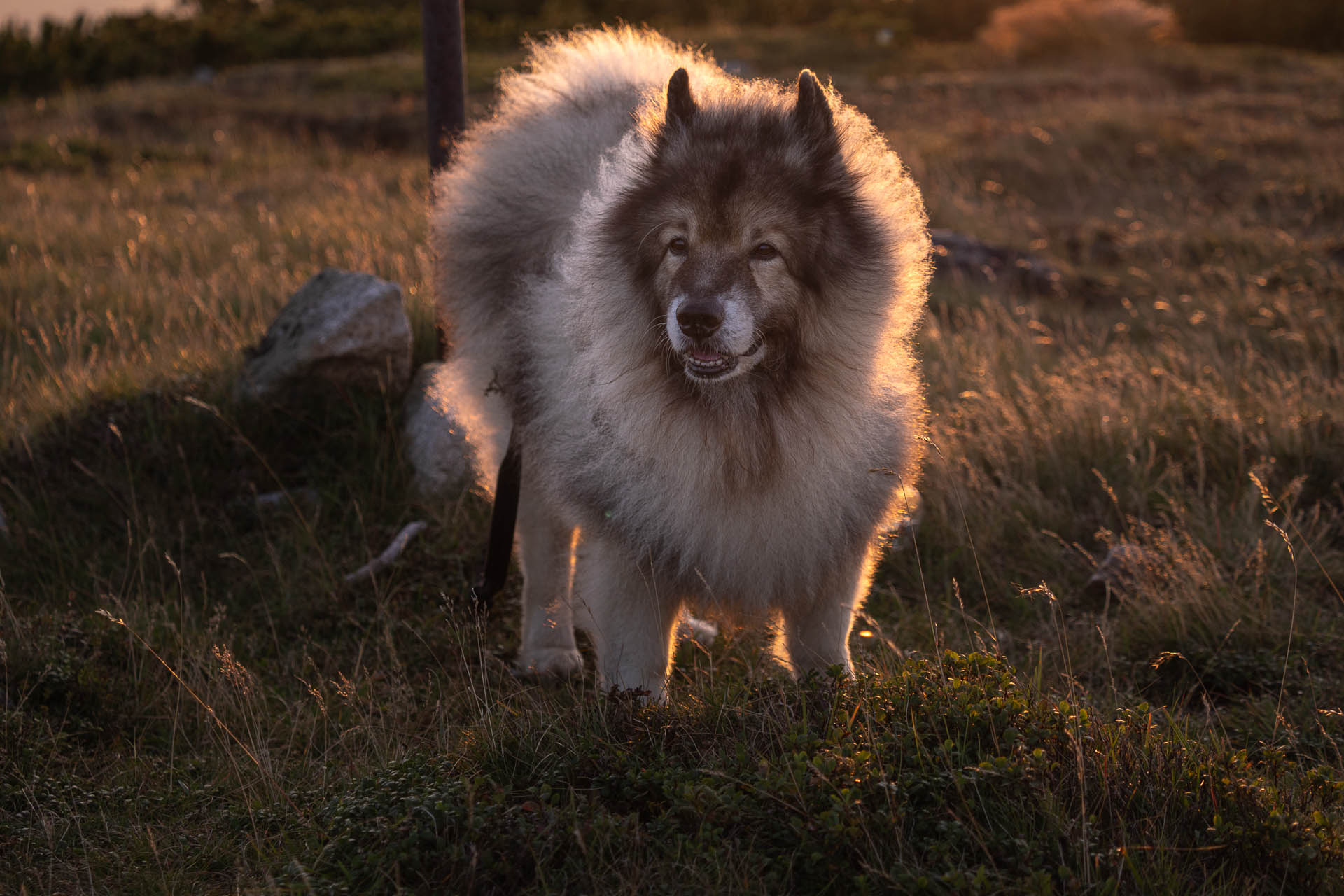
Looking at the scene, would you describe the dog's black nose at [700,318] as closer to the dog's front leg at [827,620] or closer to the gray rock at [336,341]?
the dog's front leg at [827,620]

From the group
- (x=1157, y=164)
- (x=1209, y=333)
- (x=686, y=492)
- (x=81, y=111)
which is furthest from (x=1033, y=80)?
(x=686, y=492)

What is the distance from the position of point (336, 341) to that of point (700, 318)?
316cm

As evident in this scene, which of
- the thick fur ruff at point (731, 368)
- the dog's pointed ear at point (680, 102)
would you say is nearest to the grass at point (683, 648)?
the thick fur ruff at point (731, 368)

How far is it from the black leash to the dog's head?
1252 millimetres

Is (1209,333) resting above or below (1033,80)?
below

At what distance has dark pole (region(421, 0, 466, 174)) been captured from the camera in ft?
17.6

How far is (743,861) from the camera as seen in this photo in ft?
8.54

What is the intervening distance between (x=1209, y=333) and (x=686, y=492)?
573cm

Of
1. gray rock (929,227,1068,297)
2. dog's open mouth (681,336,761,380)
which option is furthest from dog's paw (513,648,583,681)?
gray rock (929,227,1068,297)

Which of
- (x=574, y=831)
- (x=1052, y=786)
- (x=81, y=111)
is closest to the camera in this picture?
(x=574, y=831)

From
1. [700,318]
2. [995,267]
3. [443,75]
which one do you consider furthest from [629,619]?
[995,267]

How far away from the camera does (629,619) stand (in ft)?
11.7

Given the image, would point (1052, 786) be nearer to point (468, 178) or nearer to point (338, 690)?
point (338, 690)

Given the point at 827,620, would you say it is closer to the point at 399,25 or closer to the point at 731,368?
the point at 731,368
